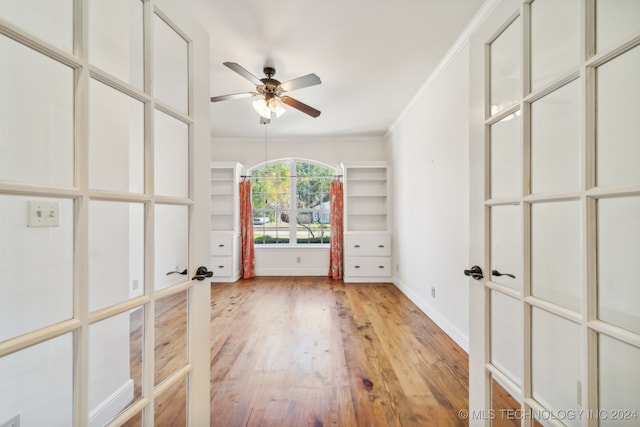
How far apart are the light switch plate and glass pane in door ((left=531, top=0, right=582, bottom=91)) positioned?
141cm

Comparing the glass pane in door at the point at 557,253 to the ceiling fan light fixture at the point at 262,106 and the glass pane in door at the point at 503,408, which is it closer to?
the glass pane in door at the point at 503,408

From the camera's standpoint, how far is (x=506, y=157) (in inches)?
39.4

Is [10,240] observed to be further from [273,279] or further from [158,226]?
[273,279]

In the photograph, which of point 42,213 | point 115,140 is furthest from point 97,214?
point 115,140

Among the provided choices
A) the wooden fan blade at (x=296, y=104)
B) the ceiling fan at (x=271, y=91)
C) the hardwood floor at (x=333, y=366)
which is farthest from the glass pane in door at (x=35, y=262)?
A: the wooden fan blade at (x=296, y=104)

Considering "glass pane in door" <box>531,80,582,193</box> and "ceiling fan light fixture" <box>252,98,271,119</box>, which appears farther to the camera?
"ceiling fan light fixture" <box>252,98,271,119</box>

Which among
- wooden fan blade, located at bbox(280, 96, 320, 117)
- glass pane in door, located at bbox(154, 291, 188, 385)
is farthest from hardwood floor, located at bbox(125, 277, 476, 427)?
wooden fan blade, located at bbox(280, 96, 320, 117)

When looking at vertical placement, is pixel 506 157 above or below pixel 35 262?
above

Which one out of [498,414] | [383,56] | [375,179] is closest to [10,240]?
[498,414]

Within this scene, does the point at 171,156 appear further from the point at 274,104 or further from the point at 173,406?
the point at 274,104

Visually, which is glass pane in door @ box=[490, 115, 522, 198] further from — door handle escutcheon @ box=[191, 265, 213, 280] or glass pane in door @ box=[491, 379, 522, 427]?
door handle escutcheon @ box=[191, 265, 213, 280]

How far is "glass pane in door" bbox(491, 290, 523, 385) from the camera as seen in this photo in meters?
0.90

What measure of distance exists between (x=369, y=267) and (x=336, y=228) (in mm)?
922

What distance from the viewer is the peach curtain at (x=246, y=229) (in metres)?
4.82
